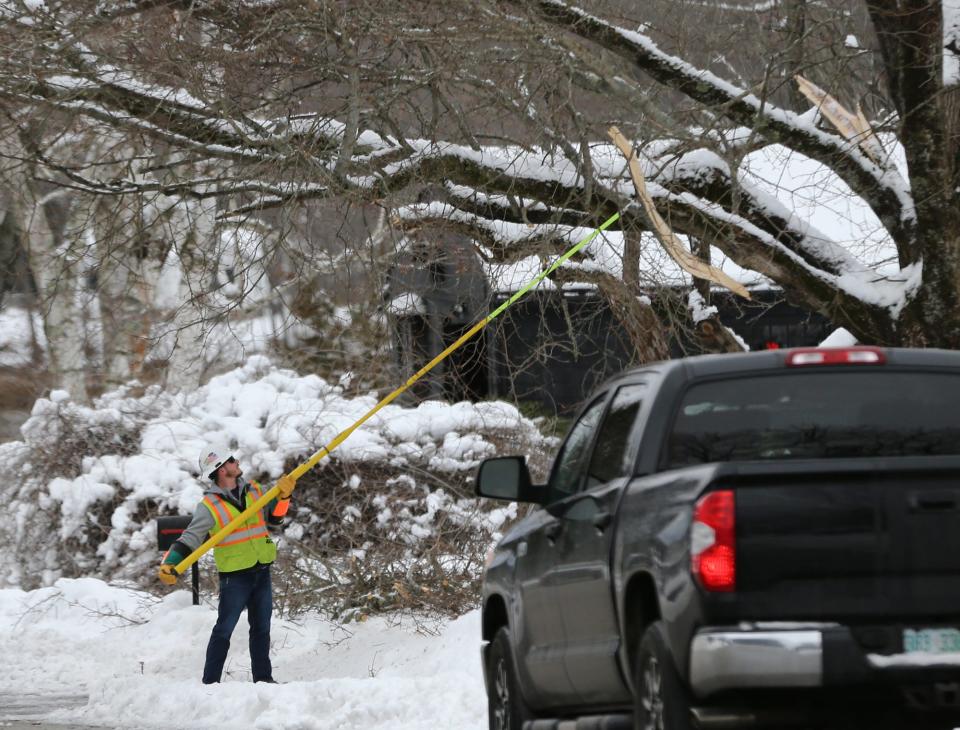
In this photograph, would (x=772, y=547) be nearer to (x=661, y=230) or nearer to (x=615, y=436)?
(x=615, y=436)

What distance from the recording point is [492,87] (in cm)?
1353

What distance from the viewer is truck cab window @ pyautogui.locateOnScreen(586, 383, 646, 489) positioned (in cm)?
621

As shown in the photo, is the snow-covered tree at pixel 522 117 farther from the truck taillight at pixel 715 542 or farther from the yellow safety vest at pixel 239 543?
the truck taillight at pixel 715 542

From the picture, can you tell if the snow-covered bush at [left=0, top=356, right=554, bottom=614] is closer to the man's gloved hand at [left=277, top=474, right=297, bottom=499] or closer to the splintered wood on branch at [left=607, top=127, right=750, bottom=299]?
the man's gloved hand at [left=277, top=474, right=297, bottom=499]

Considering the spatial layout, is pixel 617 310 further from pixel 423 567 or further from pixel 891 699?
pixel 891 699

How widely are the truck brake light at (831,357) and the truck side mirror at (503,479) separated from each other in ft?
4.79

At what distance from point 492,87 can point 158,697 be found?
557 cm

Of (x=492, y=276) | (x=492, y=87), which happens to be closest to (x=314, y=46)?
(x=492, y=87)

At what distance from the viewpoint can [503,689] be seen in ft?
25.3

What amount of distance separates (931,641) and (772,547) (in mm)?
561

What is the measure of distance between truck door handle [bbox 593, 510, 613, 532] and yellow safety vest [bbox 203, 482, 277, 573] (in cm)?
644

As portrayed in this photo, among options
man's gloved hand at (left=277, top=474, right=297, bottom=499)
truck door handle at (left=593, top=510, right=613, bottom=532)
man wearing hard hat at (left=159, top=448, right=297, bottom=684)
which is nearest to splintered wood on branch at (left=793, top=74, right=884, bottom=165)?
man's gloved hand at (left=277, top=474, right=297, bottom=499)

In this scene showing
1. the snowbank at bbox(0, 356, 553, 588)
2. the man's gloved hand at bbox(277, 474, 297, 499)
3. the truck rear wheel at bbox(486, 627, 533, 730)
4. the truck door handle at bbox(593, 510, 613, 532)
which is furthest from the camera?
the snowbank at bbox(0, 356, 553, 588)

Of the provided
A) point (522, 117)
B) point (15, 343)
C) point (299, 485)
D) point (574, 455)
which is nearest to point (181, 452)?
point (299, 485)
